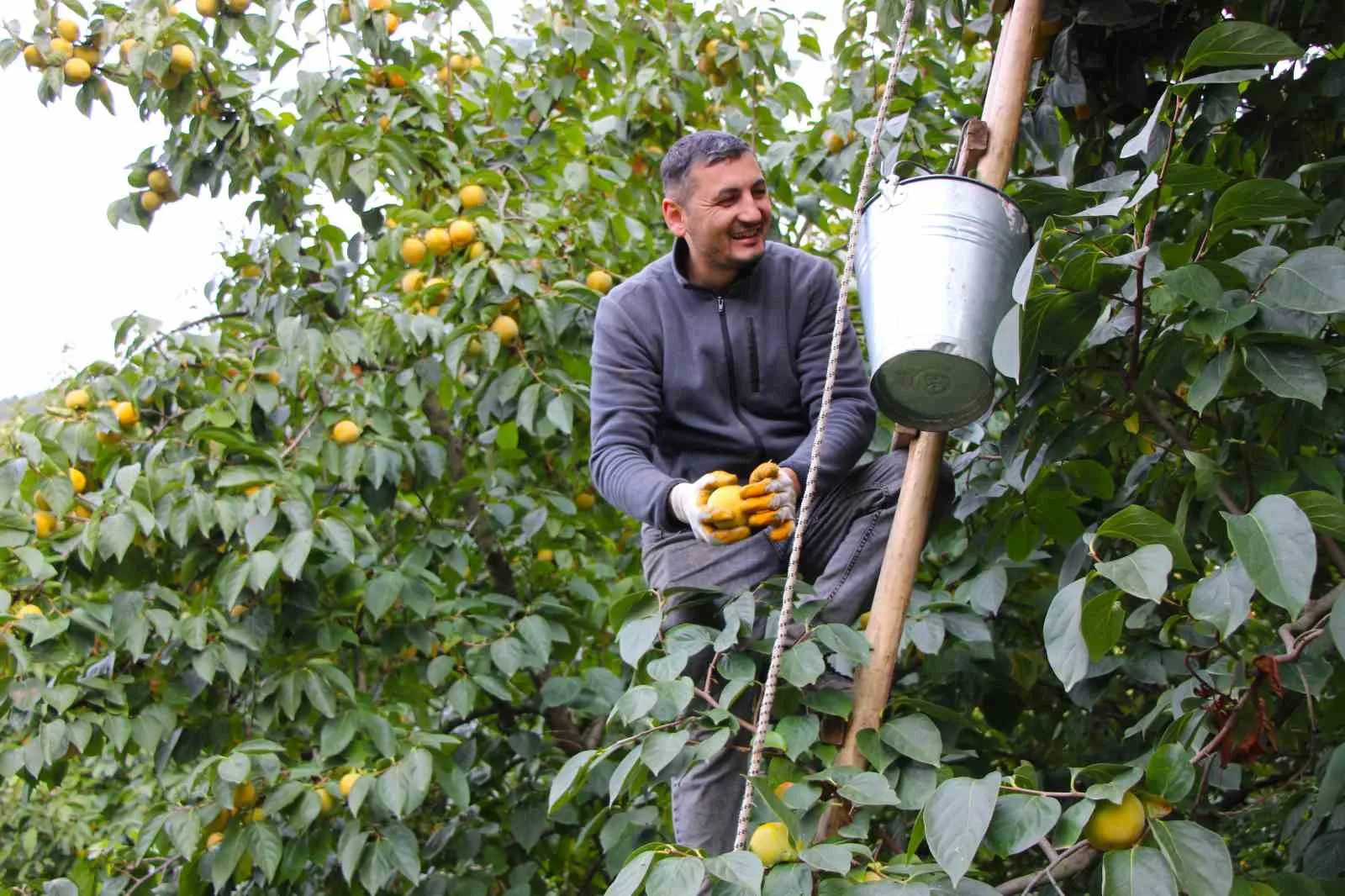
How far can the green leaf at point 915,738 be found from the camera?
1.94m

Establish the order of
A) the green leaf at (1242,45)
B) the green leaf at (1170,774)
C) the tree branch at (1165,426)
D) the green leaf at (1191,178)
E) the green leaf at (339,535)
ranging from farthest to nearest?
the green leaf at (339,535) → the tree branch at (1165,426) → the green leaf at (1191,178) → the green leaf at (1242,45) → the green leaf at (1170,774)

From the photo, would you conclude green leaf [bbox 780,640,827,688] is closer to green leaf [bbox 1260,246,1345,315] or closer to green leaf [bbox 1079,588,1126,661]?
green leaf [bbox 1079,588,1126,661]

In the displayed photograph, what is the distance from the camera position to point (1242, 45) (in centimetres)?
188

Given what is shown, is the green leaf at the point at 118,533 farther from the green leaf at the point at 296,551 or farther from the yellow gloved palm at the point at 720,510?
the yellow gloved palm at the point at 720,510

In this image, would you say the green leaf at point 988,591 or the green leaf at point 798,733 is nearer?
the green leaf at point 798,733

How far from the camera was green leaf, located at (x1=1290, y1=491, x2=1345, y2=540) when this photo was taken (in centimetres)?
164

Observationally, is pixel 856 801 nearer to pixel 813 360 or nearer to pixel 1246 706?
pixel 1246 706

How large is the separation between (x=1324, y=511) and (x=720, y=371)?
1040mm

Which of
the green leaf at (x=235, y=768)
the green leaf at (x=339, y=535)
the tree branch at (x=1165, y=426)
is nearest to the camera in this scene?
the tree branch at (x=1165, y=426)

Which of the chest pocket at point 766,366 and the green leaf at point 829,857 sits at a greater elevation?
the chest pocket at point 766,366

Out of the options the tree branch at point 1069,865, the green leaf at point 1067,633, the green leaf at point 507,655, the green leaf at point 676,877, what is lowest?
the green leaf at point 507,655

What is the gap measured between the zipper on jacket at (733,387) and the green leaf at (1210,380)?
71 cm

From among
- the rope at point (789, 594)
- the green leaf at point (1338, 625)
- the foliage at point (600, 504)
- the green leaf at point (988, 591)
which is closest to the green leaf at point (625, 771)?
the foliage at point (600, 504)

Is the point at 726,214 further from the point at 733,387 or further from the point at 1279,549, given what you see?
the point at 1279,549
